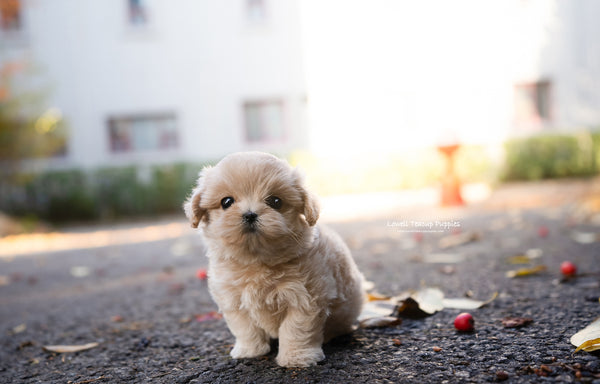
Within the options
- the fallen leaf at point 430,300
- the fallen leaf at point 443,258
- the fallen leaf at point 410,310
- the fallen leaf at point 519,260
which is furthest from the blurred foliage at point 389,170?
the fallen leaf at point 410,310

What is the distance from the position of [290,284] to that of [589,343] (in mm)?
1369

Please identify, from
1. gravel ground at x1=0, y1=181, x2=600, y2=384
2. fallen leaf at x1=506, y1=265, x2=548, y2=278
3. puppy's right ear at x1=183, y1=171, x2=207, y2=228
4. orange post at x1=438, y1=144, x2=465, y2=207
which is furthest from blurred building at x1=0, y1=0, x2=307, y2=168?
puppy's right ear at x1=183, y1=171, x2=207, y2=228

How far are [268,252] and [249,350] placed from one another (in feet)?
2.01

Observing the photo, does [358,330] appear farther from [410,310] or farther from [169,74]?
[169,74]

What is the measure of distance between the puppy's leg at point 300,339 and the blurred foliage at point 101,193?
11566 mm

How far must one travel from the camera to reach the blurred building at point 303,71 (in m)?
15.8

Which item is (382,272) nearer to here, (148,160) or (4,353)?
(4,353)

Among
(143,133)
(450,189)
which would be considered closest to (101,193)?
(143,133)

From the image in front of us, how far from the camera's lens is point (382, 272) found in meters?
4.71

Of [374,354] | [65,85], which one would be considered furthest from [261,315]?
[65,85]

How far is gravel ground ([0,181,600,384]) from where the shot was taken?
2318 mm

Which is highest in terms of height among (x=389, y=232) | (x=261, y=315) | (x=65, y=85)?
(x=65, y=85)

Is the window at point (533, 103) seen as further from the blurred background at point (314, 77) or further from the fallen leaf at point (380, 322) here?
the fallen leaf at point (380, 322)

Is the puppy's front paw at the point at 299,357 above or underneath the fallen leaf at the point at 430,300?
above
